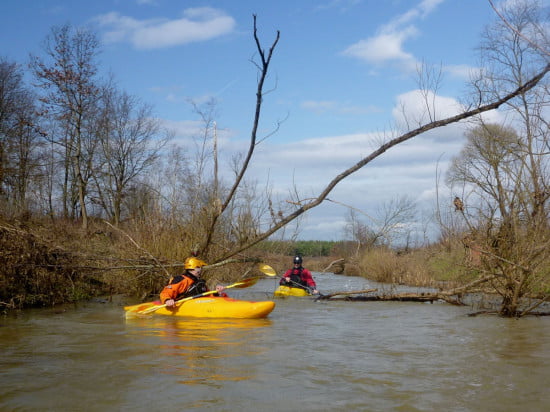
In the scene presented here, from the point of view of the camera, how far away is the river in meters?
4.54

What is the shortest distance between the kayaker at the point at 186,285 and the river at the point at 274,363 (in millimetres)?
466

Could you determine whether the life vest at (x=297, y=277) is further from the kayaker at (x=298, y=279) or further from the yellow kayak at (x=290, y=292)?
the yellow kayak at (x=290, y=292)

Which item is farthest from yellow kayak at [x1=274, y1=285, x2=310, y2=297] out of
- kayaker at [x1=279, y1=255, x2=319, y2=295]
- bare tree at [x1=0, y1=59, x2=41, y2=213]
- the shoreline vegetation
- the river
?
bare tree at [x1=0, y1=59, x2=41, y2=213]

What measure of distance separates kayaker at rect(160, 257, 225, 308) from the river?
1.53ft

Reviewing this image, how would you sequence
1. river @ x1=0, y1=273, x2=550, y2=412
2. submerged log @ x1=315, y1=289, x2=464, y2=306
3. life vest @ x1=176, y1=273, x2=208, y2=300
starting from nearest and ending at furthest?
river @ x1=0, y1=273, x2=550, y2=412, life vest @ x1=176, y1=273, x2=208, y2=300, submerged log @ x1=315, y1=289, x2=464, y2=306

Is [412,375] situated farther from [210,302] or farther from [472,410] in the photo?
[210,302]

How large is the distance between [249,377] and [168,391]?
89 cm

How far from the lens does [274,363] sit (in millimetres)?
6039

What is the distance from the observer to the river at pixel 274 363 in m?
4.54

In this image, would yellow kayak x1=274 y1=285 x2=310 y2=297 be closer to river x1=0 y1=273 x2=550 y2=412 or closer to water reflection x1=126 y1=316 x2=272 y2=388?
river x1=0 y1=273 x2=550 y2=412

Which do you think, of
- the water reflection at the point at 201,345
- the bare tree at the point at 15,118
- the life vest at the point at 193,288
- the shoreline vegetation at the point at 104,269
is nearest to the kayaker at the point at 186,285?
the life vest at the point at 193,288

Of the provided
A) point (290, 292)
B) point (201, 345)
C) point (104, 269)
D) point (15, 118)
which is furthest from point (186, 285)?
point (15, 118)

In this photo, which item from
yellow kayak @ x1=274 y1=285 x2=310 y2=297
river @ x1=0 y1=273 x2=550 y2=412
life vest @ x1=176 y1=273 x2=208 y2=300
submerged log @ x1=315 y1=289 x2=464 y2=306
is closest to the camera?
river @ x1=0 y1=273 x2=550 y2=412

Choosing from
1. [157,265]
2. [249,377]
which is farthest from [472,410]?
[157,265]
